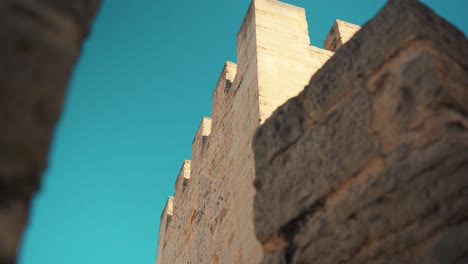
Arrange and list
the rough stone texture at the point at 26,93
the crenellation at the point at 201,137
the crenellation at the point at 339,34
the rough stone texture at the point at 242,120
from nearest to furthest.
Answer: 1. the rough stone texture at the point at 26,93
2. the rough stone texture at the point at 242,120
3. the crenellation at the point at 339,34
4. the crenellation at the point at 201,137

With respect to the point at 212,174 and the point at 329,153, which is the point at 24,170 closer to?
the point at 329,153

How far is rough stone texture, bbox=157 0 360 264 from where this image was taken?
450 centimetres

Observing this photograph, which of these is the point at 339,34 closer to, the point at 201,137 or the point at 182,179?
the point at 201,137

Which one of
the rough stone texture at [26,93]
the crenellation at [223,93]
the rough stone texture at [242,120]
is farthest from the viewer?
the crenellation at [223,93]

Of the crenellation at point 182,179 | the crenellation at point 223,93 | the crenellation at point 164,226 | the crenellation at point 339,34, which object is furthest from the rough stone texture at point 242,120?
the crenellation at point 164,226

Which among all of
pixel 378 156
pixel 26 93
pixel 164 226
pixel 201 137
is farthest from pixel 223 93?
pixel 26 93

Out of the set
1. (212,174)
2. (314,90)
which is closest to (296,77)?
(212,174)

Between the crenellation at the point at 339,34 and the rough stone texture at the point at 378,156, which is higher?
the crenellation at the point at 339,34

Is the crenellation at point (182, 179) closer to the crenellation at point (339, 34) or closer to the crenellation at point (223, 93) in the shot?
the crenellation at point (223, 93)

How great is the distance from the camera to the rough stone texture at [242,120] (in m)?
4.50

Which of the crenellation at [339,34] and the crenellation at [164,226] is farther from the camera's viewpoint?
the crenellation at [164,226]

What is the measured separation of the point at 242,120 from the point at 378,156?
3.19 m

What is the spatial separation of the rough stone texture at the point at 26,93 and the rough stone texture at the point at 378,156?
1230mm

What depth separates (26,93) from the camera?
860 millimetres
